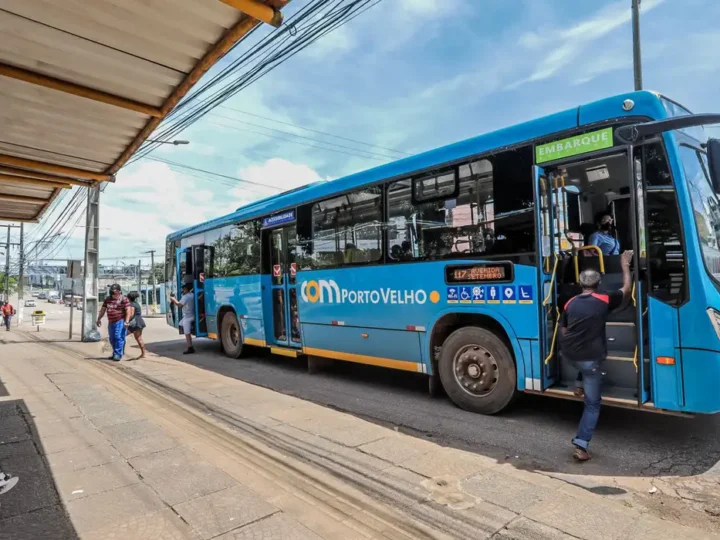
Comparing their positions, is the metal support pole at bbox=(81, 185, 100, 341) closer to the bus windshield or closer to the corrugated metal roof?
the corrugated metal roof

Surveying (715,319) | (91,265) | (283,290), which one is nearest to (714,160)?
(715,319)

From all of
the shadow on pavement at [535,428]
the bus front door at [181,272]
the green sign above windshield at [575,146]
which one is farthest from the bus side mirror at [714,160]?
the bus front door at [181,272]

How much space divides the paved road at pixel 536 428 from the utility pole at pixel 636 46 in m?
7.18

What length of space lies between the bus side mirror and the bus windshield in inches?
8.9

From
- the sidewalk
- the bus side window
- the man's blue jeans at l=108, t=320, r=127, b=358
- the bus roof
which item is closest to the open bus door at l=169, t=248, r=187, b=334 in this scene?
the man's blue jeans at l=108, t=320, r=127, b=358

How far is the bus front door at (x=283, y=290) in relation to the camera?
8.29 metres

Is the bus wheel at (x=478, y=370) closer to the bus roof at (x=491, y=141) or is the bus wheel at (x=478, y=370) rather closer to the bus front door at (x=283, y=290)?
the bus roof at (x=491, y=141)

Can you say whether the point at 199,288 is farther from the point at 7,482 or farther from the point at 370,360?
the point at 7,482

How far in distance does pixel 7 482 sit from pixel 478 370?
14.7 ft

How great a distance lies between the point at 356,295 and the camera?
673 cm

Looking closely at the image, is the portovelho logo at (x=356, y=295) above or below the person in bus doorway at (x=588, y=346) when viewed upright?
above

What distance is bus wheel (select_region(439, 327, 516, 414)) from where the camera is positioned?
16.3ft

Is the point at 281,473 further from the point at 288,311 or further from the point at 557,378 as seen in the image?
the point at 288,311

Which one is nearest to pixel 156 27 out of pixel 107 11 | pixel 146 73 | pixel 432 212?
pixel 107 11
